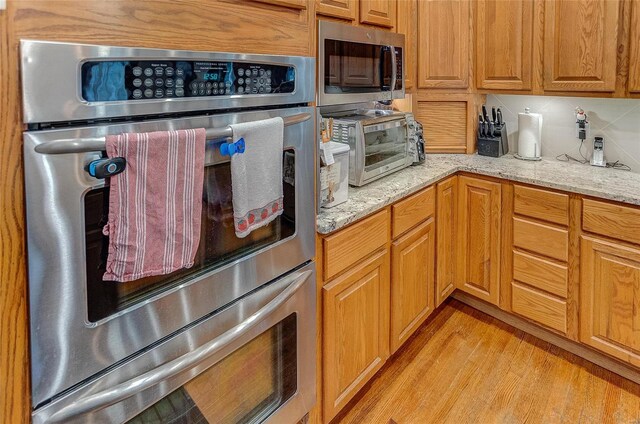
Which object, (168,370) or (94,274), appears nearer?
(94,274)

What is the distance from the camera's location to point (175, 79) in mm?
992

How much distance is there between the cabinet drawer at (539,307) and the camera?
228 centimetres

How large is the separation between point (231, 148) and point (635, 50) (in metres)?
2.03

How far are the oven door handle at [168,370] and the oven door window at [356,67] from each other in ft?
2.87

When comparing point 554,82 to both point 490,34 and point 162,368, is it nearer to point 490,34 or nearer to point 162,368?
point 490,34

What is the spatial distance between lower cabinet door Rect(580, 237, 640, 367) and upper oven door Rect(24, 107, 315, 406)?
165cm

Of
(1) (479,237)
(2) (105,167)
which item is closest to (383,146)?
(1) (479,237)

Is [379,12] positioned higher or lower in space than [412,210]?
higher

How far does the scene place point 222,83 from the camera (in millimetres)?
1097

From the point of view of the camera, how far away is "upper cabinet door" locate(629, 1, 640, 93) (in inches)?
81.5

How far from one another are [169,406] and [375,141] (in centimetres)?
145

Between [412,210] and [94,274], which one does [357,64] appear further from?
[94,274]

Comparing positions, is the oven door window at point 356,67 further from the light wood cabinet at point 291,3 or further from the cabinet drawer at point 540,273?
the cabinet drawer at point 540,273

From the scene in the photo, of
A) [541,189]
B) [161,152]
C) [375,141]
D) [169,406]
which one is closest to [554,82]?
[541,189]
